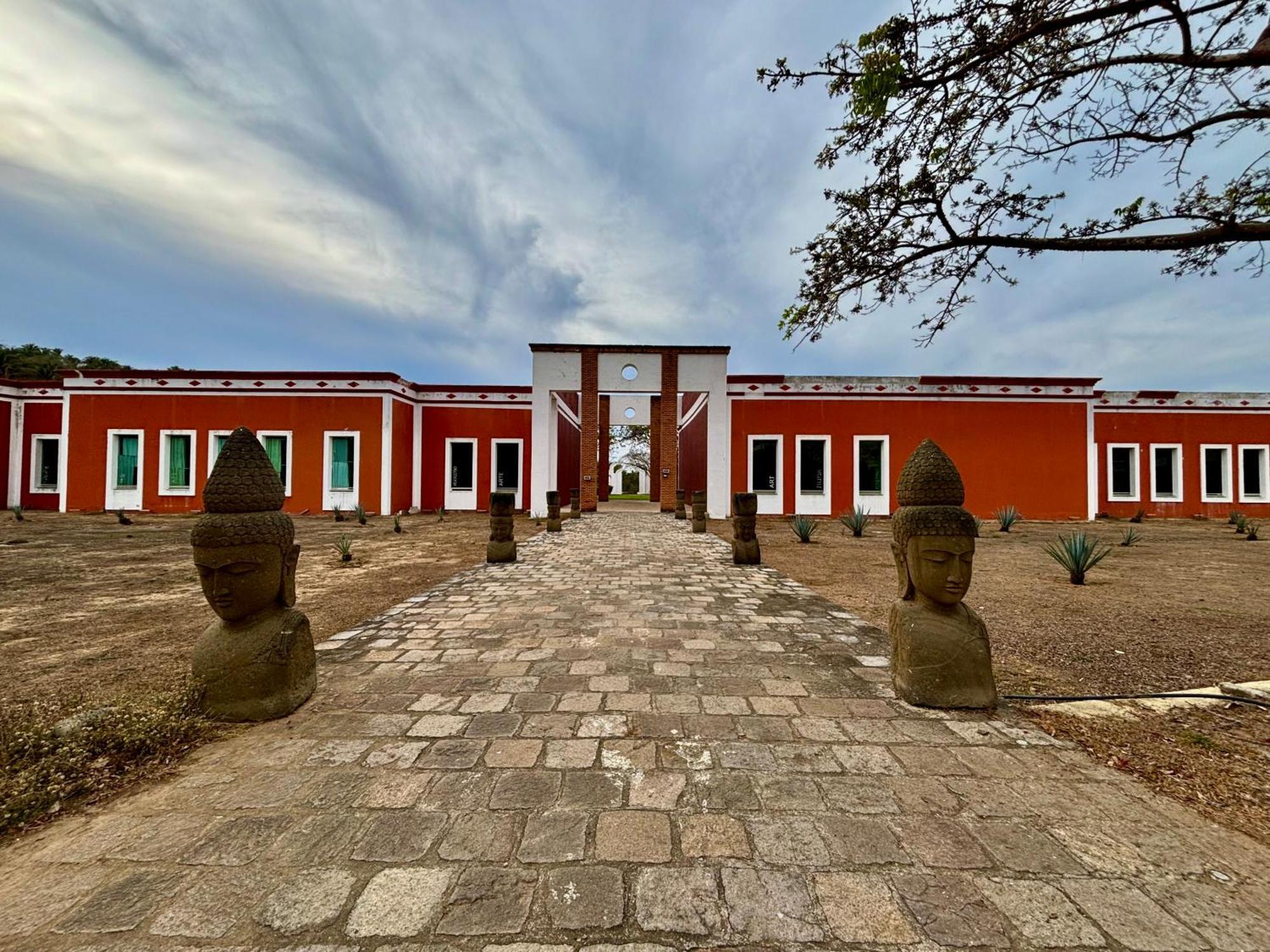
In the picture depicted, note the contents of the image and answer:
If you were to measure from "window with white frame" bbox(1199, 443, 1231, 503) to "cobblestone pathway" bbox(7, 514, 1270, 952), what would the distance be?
24.1 metres

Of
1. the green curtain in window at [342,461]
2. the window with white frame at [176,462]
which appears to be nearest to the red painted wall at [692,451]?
the green curtain in window at [342,461]

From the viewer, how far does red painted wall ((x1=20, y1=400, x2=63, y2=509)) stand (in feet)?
58.9

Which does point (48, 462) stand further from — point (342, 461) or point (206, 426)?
point (342, 461)

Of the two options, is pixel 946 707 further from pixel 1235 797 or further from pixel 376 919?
pixel 376 919

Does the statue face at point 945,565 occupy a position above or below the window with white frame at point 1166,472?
below

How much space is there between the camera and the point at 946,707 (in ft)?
8.99

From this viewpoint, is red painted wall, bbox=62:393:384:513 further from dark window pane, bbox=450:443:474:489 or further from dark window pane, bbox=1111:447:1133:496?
dark window pane, bbox=1111:447:1133:496

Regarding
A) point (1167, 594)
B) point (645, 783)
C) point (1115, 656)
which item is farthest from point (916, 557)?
point (1167, 594)

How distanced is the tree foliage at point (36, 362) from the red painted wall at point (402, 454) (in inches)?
844

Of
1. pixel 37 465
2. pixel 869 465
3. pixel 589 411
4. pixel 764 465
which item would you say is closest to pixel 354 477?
pixel 589 411

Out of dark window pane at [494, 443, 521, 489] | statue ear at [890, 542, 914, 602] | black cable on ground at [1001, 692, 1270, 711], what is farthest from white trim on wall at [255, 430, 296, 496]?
black cable on ground at [1001, 692, 1270, 711]

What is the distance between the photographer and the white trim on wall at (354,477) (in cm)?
1686

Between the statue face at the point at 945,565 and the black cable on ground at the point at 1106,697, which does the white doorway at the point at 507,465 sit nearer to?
the statue face at the point at 945,565

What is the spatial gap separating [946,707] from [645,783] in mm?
1864
